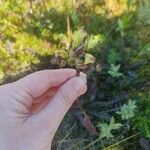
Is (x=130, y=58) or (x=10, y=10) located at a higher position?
(x=10, y=10)

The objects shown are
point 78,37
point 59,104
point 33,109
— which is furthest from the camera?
point 78,37

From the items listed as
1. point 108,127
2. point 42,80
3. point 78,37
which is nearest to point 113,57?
point 78,37

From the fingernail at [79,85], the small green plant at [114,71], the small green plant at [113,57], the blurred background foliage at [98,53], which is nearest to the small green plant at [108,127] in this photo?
the blurred background foliage at [98,53]

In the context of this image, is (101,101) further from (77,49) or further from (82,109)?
(77,49)

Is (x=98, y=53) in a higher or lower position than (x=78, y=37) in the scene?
lower

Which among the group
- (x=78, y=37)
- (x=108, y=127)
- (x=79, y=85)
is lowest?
(x=108, y=127)

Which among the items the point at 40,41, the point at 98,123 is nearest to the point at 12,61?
the point at 40,41

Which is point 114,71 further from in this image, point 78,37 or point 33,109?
point 33,109
